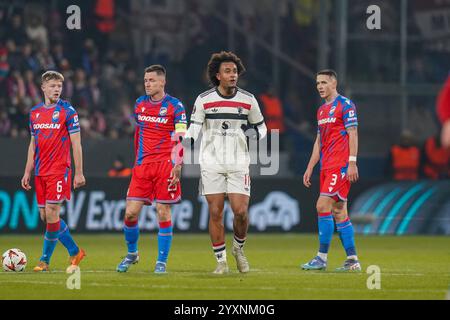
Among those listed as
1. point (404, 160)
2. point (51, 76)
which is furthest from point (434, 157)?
point (51, 76)

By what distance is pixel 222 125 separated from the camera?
12.4 m

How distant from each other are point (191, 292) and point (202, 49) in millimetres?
16003

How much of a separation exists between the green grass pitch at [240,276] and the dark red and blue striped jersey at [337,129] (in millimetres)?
1264

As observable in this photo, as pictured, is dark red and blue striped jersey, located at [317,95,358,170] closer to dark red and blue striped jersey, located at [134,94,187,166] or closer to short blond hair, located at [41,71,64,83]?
dark red and blue striped jersey, located at [134,94,187,166]

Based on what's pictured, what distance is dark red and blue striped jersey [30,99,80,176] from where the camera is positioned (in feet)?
42.5

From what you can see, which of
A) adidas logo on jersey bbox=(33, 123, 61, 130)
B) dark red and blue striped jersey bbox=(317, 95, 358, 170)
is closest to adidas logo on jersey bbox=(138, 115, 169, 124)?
adidas logo on jersey bbox=(33, 123, 61, 130)

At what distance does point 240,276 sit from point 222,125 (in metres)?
1.62

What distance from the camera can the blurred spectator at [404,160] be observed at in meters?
23.5

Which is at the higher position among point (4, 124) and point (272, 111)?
point (272, 111)

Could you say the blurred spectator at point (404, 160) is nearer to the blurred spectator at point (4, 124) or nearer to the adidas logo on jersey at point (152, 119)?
the blurred spectator at point (4, 124)

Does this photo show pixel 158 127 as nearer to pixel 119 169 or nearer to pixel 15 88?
pixel 119 169

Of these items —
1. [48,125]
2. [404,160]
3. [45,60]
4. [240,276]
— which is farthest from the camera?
[45,60]

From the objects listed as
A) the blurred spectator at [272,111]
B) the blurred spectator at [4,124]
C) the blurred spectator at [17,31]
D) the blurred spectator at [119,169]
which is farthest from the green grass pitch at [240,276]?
the blurred spectator at [17,31]

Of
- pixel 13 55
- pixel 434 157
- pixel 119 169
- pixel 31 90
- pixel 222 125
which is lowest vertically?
pixel 119 169
